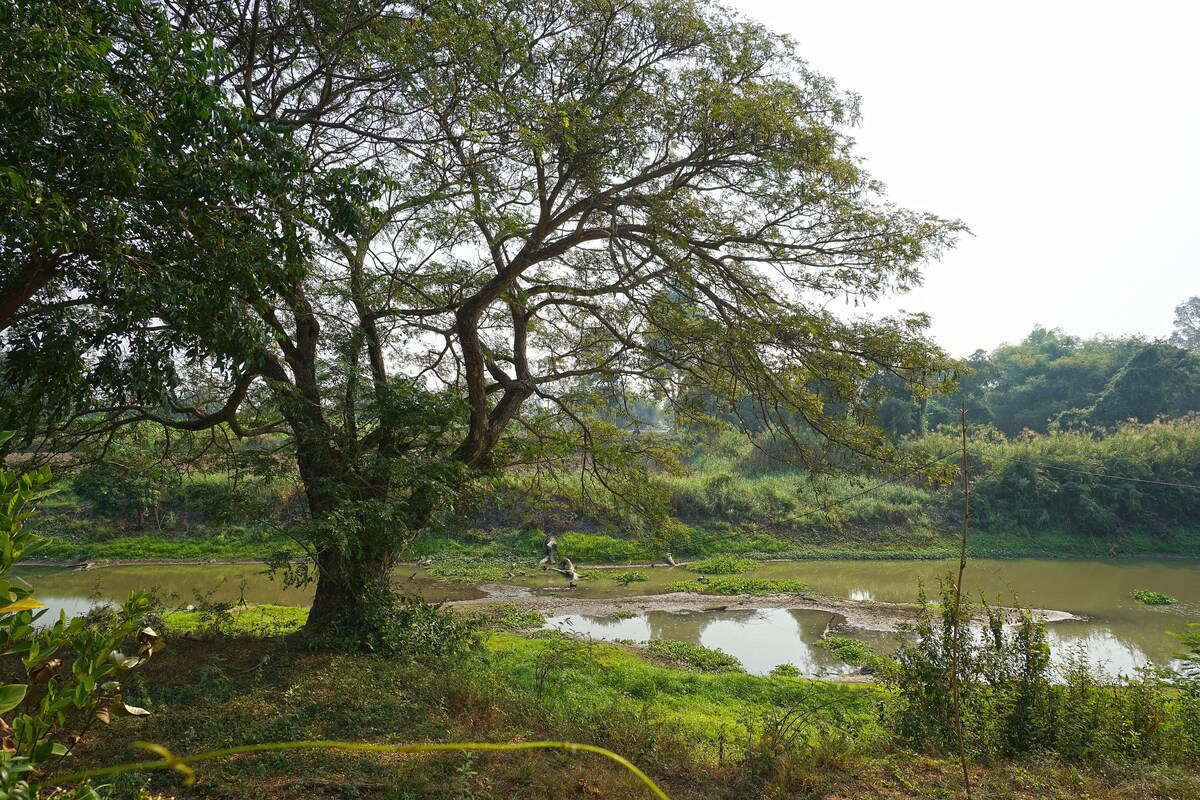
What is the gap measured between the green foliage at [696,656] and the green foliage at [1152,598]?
1108 cm

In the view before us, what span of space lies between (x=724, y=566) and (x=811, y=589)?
10.2ft

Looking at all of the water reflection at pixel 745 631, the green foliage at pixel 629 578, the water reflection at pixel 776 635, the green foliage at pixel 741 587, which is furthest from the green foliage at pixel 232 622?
the green foliage at pixel 741 587

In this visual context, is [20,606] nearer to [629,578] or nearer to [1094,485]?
[629,578]

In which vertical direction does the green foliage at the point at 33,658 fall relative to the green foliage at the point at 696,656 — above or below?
above

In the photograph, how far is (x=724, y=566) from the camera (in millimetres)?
19844

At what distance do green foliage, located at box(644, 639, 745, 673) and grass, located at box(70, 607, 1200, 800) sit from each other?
2.57m

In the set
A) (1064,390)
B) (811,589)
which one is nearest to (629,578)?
(811,589)

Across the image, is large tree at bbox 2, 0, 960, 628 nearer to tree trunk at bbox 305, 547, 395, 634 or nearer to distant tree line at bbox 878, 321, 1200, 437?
tree trunk at bbox 305, 547, 395, 634

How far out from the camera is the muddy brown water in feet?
40.4

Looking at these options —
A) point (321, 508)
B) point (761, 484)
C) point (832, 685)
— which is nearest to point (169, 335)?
point (321, 508)

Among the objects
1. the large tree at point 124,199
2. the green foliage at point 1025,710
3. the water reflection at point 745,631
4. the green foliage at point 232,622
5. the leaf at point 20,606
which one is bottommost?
the water reflection at point 745,631

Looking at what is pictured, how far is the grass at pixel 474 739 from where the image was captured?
4.46 metres

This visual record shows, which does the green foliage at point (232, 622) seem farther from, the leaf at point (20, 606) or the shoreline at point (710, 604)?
the leaf at point (20, 606)

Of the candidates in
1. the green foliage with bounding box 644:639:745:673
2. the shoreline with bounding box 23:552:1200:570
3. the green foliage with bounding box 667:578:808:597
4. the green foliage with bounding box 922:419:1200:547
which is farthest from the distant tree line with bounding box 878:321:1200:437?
the green foliage with bounding box 644:639:745:673
